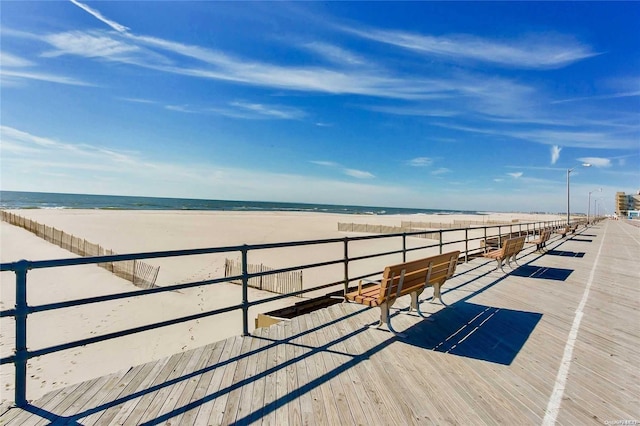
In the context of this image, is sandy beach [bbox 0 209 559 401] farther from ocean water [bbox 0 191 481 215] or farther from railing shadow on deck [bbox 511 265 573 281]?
ocean water [bbox 0 191 481 215]

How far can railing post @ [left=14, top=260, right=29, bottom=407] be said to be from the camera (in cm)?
250

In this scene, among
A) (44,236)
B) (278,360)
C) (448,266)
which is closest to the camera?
(278,360)

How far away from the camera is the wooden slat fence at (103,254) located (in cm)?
1165

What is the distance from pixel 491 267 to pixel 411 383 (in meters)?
7.19

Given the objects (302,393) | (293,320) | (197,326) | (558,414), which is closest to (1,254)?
(197,326)

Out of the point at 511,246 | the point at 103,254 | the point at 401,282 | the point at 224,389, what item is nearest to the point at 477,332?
the point at 401,282

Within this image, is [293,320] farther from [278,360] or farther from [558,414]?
[558,414]

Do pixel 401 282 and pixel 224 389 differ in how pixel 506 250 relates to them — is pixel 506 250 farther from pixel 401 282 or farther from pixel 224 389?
pixel 224 389

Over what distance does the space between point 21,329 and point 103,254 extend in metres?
15.4

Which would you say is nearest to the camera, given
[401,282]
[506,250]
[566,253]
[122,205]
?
[401,282]

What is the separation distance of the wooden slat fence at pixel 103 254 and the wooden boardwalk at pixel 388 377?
5.65 metres

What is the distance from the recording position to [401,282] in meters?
4.19

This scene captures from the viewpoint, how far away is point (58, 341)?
23.2ft

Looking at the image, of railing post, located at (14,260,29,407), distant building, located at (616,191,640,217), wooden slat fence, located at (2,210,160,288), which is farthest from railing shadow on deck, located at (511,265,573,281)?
distant building, located at (616,191,640,217)
